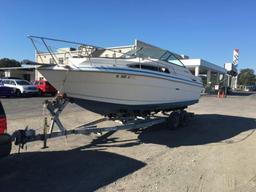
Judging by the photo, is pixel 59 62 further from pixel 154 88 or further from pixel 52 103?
pixel 154 88

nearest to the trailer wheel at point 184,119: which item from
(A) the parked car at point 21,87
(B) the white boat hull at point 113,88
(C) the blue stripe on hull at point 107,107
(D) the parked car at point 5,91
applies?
(B) the white boat hull at point 113,88

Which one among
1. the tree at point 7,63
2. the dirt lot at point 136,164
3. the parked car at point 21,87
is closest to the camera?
the dirt lot at point 136,164

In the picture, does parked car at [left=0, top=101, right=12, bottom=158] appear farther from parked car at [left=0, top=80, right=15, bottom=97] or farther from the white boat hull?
parked car at [left=0, top=80, right=15, bottom=97]

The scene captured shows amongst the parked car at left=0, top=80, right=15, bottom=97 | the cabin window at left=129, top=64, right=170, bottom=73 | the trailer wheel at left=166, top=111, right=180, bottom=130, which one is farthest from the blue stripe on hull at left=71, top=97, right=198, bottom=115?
the parked car at left=0, top=80, right=15, bottom=97

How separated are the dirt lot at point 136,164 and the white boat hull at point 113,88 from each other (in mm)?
1014

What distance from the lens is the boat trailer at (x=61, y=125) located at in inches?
230

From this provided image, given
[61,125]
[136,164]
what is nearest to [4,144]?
[61,125]

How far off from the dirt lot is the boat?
1078 mm

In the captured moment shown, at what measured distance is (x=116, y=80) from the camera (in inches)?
310

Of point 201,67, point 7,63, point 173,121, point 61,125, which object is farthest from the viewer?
point 7,63

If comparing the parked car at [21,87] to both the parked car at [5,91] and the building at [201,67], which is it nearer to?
the parked car at [5,91]

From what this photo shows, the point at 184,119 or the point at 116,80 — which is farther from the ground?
the point at 116,80

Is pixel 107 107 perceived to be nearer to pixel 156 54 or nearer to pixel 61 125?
pixel 61 125

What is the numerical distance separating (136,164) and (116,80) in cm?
259
